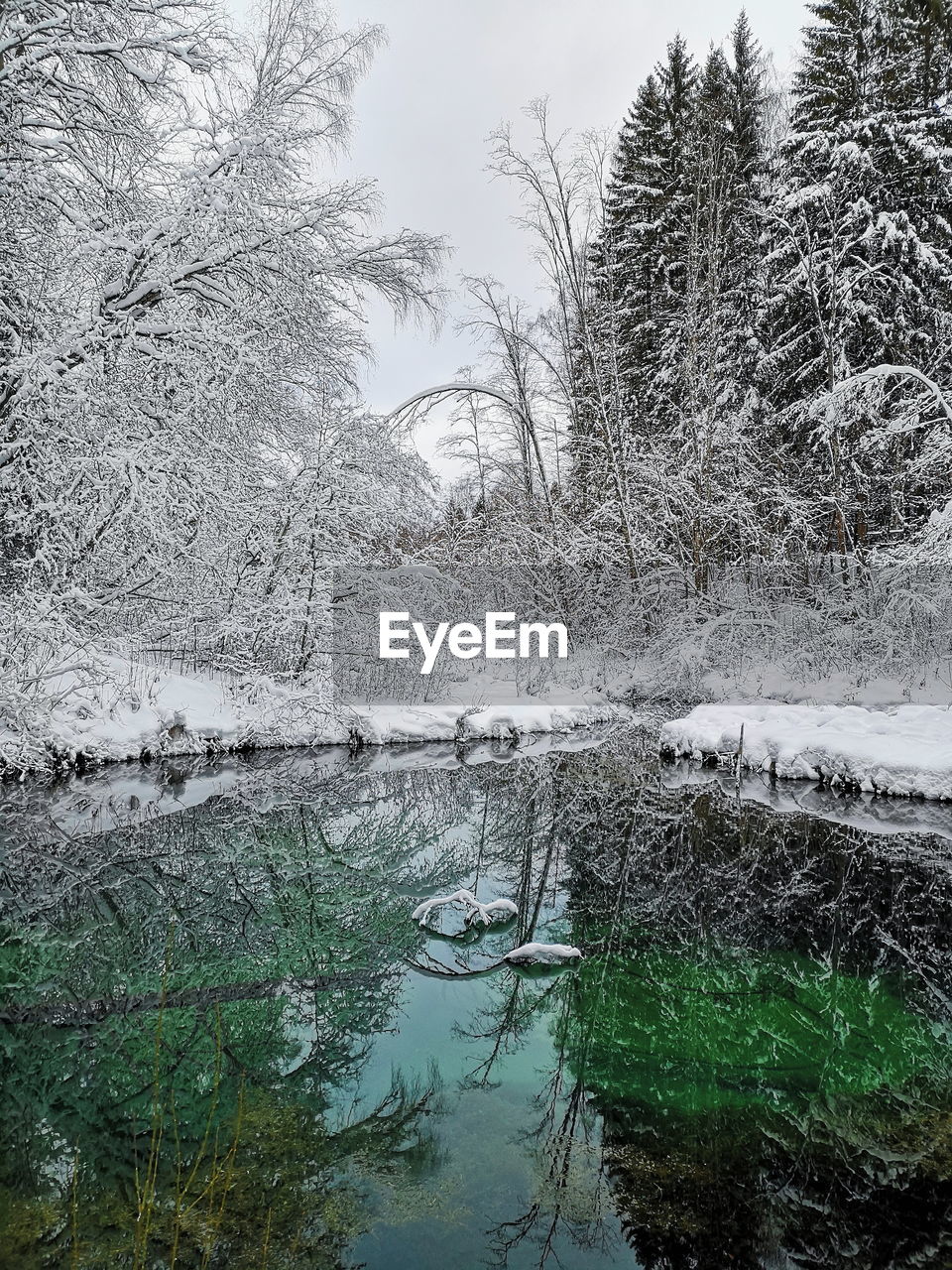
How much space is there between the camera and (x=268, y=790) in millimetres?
9539

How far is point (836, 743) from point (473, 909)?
5795 millimetres

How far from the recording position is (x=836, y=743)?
948 centimetres

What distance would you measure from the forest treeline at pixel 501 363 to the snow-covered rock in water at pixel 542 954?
544 cm

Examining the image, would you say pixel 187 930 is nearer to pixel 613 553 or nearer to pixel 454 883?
pixel 454 883

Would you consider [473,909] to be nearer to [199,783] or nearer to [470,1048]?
[470,1048]

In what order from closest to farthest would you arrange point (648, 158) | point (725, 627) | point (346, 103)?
point (346, 103) < point (725, 627) < point (648, 158)

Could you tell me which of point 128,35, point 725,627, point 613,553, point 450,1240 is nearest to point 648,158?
point 613,553

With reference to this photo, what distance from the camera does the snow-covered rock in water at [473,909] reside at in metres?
5.76

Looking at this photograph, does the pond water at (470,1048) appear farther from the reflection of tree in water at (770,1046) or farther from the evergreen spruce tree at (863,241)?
the evergreen spruce tree at (863,241)

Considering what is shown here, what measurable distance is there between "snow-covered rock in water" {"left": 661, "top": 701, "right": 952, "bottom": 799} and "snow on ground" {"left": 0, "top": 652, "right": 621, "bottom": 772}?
3680 millimetres

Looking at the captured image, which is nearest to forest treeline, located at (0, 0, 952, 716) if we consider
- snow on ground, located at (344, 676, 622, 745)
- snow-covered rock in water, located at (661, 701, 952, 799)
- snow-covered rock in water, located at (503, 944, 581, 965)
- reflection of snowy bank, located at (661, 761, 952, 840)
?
snow on ground, located at (344, 676, 622, 745)

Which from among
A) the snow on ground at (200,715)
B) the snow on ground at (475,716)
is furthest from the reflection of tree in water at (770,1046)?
the snow on ground at (475,716)

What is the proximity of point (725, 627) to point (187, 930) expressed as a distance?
39.3 ft

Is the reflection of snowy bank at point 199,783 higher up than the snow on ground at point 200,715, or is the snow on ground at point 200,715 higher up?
the snow on ground at point 200,715
